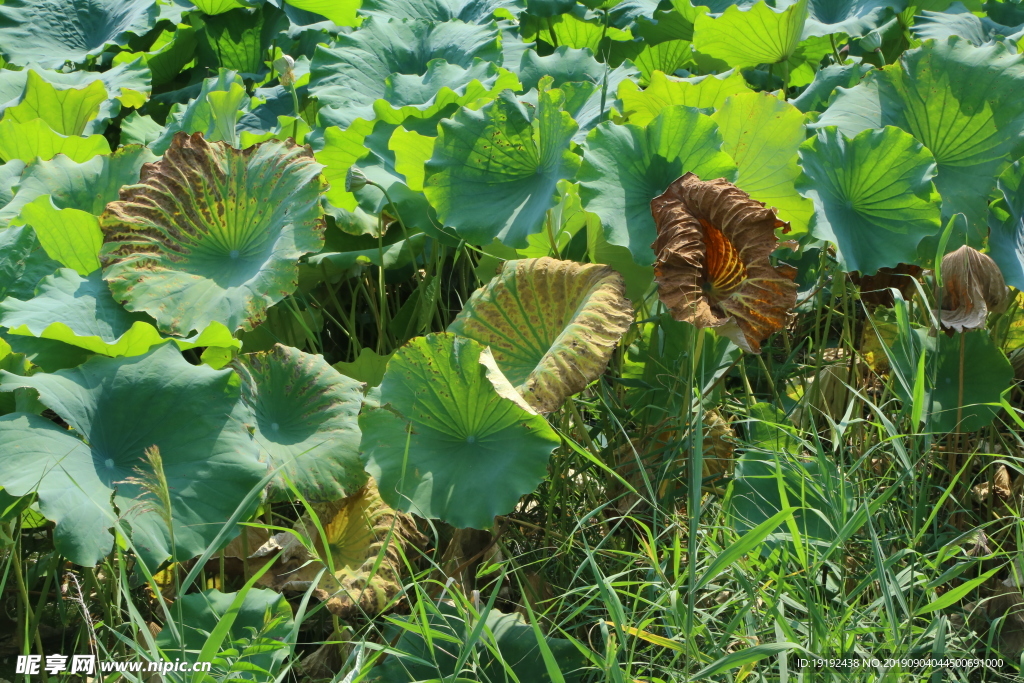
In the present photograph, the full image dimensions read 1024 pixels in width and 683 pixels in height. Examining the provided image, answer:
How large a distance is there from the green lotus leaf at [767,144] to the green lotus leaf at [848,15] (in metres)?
0.71

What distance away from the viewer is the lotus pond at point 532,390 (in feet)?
4.09

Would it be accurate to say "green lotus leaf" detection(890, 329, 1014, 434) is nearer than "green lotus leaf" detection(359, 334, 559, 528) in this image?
No

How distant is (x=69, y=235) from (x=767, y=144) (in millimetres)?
1351

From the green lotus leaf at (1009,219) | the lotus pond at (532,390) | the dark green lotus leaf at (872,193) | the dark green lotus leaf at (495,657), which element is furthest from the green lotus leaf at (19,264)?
the green lotus leaf at (1009,219)

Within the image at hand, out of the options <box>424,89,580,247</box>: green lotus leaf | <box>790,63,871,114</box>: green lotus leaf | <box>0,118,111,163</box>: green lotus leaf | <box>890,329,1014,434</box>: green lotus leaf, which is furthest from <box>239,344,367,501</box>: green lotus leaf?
<box>790,63,871,114</box>: green lotus leaf

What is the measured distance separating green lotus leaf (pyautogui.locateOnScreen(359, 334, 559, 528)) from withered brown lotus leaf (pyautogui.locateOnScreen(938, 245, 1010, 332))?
72 centimetres

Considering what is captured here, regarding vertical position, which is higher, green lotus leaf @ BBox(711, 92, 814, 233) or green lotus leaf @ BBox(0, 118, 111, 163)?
green lotus leaf @ BBox(711, 92, 814, 233)

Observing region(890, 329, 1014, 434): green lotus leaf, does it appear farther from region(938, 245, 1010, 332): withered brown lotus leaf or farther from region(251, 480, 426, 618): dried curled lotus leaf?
region(251, 480, 426, 618): dried curled lotus leaf

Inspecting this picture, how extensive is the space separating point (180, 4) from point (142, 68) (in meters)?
0.61

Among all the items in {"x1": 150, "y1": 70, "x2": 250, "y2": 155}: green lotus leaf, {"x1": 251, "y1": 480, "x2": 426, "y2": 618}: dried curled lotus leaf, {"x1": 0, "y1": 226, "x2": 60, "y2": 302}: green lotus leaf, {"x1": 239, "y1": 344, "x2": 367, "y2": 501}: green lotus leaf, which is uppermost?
{"x1": 150, "y1": 70, "x2": 250, "y2": 155}: green lotus leaf

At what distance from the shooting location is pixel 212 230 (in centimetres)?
176

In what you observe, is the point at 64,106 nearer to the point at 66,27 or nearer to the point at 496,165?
the point at 66,27

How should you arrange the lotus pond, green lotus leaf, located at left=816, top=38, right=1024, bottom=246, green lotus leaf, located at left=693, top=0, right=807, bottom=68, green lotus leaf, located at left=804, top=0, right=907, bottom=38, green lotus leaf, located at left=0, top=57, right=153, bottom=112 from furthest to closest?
green lotus leaf, located at left=0, top=57, right=153, bottom=112
green lotus leaf, located at left=804, top=0, right=907, bottom=38
green lotus leaf, located at left=693, top=0, right=807, bottom=68
green lotus leaf, located at left=816, top=38, right=1024, bottom=246
the lotus pond

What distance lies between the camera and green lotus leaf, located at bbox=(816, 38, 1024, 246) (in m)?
1.74
